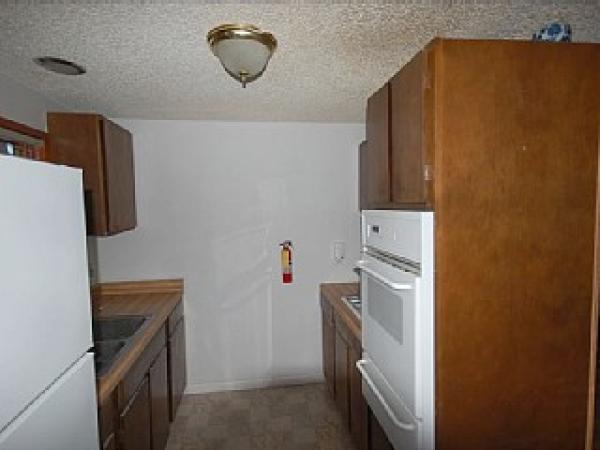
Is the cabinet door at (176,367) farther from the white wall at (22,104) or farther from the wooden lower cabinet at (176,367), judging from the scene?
the white wall at (22,104)

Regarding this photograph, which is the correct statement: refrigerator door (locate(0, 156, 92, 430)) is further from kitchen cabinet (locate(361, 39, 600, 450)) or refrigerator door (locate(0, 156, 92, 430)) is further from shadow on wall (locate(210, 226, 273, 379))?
shadow on wall (locate(210, 226, 273, 379))

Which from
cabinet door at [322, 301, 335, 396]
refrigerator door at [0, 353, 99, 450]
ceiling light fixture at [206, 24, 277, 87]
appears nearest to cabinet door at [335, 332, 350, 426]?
cabinet door at [322, 301, 335, 396]

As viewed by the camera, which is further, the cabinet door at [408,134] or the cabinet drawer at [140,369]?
the cabinet drawer at [140,369]

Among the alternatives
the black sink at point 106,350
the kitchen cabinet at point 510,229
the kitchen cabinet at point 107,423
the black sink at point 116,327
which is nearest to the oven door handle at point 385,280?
the kitchen cabinet at point 510,229

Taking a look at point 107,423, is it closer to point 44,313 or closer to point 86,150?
point 44,313

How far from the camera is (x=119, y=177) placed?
2.42 metres

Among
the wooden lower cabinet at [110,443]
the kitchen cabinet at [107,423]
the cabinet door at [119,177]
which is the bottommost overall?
the wooden lower cabinet at [110,443]

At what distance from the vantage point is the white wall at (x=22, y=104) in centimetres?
181

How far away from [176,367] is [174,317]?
35 cm

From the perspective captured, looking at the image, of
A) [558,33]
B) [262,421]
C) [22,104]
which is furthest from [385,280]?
[22,104]

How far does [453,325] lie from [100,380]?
131 cm

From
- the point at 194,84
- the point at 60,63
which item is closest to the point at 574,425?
the point at 194,84

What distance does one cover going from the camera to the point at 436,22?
1.34 m

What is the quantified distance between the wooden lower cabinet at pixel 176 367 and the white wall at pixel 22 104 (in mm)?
1549
